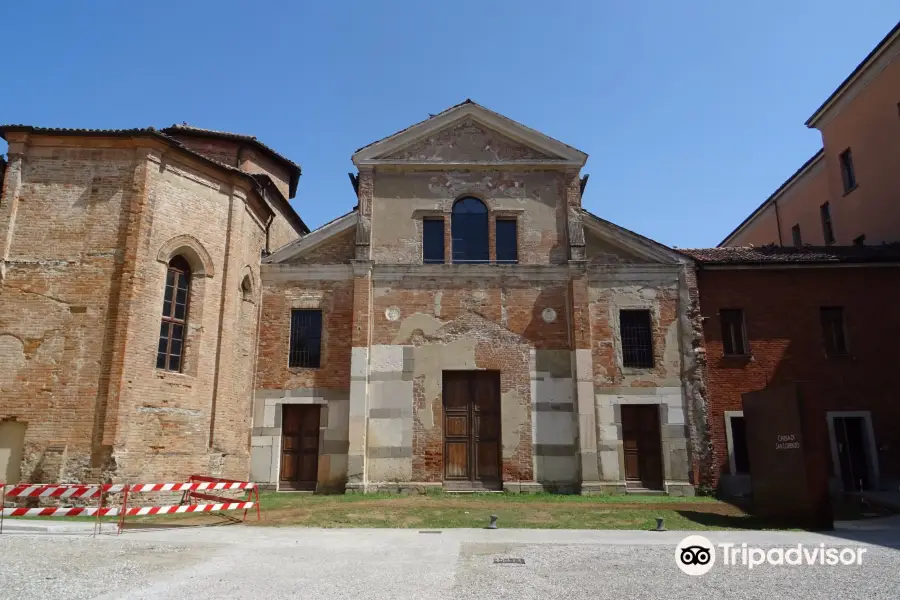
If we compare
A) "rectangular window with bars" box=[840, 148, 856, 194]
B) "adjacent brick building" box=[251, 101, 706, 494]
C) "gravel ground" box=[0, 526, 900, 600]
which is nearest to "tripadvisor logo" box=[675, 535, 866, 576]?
"gravel ground" box=[0, 526, 900, 600]

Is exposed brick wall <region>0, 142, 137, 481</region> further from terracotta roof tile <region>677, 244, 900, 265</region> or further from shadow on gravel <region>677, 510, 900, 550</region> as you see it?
terracotta roof tile <region>677, 244, 900, 265</region>

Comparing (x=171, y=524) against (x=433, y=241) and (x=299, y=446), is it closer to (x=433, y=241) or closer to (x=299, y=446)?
(x=299, y=446)

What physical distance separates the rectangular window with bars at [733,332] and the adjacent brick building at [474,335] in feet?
4.07

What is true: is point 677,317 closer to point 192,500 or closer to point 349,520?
point 349,520

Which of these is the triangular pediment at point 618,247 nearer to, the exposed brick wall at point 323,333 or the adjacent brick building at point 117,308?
the exposed brick wall at point 323,333

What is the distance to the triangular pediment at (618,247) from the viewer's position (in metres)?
18.8

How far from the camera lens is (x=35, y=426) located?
13570 millimetres

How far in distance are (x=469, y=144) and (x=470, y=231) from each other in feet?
9.23

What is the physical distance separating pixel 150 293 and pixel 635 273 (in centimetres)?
1351

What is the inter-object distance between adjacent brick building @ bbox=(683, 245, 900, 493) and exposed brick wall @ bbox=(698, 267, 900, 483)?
3 centimetres

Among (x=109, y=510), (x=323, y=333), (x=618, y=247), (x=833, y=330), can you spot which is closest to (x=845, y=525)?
(x=833, y=330)

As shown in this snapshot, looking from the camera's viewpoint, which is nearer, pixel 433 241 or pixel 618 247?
pixel 618 247

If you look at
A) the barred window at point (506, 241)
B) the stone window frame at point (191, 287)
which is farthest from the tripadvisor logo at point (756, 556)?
the stone window frame at point (191, 287)

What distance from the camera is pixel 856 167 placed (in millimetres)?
23266
